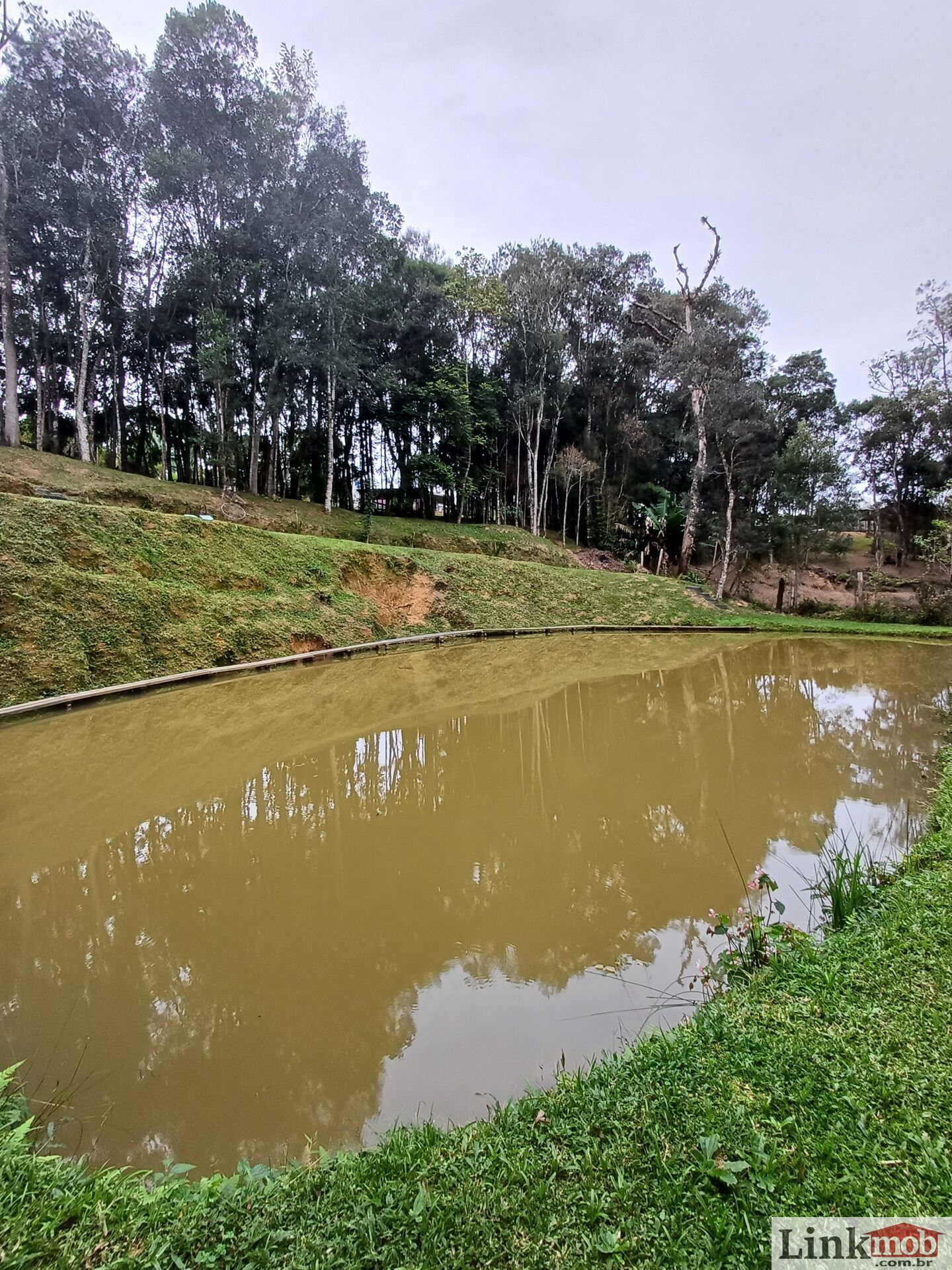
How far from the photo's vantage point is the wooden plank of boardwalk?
23.0ft

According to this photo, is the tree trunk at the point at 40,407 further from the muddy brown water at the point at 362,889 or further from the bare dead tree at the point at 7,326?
the muddy brown water at the point at 362,889

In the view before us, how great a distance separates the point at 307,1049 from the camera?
221cm

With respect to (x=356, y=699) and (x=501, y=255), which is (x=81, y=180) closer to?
(x=501, y=255)

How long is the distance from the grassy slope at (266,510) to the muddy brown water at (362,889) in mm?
7733

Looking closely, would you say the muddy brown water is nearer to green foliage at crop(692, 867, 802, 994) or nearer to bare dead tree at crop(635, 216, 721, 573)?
green foliage at crop(692, 867, 802, 994)

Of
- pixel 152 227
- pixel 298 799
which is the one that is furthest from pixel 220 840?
pixel 152 227

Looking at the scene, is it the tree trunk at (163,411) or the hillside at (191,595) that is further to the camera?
the tree trunk at (163,411)

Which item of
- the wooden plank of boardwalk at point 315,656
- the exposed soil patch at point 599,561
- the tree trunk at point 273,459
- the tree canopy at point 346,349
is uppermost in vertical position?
the tree canopy at point 346,349

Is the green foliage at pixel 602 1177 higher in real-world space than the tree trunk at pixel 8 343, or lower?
lower

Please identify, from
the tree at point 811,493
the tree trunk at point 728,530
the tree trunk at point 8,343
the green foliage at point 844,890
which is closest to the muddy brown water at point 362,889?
the green foliage at point 844,890

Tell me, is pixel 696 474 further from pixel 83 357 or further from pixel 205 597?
pixel 83 357

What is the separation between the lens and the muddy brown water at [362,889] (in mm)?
2105

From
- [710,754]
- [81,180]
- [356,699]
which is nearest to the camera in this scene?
[710,754]

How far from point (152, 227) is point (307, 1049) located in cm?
2291
